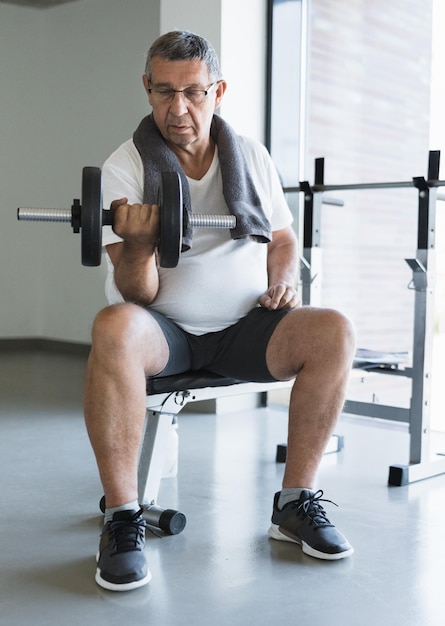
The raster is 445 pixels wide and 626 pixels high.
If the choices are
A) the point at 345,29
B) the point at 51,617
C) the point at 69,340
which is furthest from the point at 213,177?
the point at 69,340

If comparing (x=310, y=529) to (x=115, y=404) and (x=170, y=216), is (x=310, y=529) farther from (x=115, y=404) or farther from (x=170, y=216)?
(x=170, y=216)

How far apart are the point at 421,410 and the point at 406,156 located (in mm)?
1408

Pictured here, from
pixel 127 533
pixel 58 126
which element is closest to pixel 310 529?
pixel 127 533

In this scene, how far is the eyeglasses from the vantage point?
7.07 feet

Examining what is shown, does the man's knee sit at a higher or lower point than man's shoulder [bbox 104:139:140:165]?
lower

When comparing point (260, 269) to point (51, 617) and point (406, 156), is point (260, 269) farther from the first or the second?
point (406, 156)

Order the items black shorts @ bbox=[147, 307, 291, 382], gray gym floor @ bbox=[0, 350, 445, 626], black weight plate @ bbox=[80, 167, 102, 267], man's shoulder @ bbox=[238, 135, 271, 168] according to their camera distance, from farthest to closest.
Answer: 1. man's shoulder @ bbox=[238, 135, 271, 168]
2. black shorts @ bbox=[147, 307, 291, 382]
3. black weight plate @ bbox=[80, 167, 102, 267]
4. gray gym floor @ bbox=[0, 350, 445, 626]

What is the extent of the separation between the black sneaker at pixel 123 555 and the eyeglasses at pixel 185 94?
101 cm

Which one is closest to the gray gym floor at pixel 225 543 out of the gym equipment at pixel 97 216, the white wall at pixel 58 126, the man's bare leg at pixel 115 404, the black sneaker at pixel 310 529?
the black sneaker at pixel 310 529

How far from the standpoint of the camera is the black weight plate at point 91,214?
1.81m

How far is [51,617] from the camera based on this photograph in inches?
65.2

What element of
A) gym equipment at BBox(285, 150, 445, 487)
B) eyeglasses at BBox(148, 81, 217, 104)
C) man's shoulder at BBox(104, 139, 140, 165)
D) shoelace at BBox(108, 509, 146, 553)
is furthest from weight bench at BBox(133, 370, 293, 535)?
gym equipment at BBox(285, 150, 445, 487)

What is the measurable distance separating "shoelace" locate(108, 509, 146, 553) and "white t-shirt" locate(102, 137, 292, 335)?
517mm

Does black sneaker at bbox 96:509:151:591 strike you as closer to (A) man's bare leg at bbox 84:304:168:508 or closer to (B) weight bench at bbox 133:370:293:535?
(A) man's bare leg at bbox 84:304:168:508
